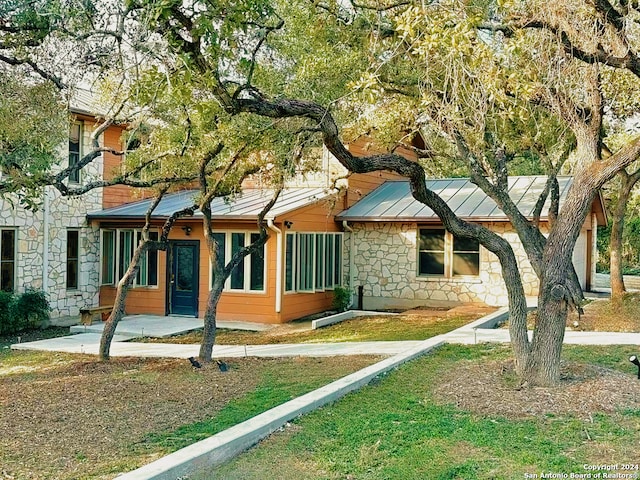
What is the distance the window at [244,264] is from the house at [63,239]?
3836mm

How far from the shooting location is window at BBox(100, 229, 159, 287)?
16.2 m

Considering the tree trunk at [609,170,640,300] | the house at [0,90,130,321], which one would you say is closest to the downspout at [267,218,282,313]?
the house at [0,90,130,321]

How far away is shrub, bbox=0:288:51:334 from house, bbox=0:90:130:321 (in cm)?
44

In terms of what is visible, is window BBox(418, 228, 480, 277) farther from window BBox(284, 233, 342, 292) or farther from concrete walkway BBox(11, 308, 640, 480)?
concrete walkway BBox(11, 308, 640, 480)

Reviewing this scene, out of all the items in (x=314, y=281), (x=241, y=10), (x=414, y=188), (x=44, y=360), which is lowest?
(x=44, y=360)

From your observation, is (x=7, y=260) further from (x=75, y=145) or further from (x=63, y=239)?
(x=75, y=145)

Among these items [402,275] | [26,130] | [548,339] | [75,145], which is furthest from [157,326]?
[548,339]

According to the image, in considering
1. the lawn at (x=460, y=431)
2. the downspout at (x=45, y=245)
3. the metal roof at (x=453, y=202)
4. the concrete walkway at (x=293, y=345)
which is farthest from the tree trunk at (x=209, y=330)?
the metal roof at (x=453, y=202)

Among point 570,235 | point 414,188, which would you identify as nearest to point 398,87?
point 414,188

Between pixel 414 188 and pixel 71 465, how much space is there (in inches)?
171

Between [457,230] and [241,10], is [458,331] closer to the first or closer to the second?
[457,230]

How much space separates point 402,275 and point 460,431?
11.5m

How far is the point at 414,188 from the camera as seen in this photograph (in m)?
6.92

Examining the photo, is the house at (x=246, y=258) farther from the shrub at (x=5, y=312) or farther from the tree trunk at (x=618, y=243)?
the tree trunk at (x=618, y=243)
